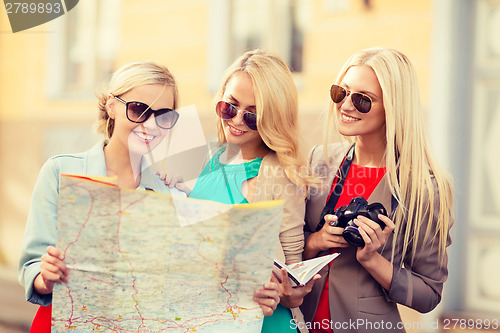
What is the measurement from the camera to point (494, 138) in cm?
369

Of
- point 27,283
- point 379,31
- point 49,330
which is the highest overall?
point 379,31

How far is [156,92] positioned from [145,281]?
548 mm

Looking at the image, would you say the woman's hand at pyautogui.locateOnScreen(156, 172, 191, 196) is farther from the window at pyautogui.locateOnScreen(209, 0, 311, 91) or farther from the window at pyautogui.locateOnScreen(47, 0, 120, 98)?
the window at pyautogui.locateOnScreen(47, 0, 120, 98)

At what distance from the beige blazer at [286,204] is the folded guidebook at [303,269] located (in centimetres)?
5

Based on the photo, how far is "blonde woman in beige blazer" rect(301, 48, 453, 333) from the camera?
1661mm

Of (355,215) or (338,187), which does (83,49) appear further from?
(355,215)

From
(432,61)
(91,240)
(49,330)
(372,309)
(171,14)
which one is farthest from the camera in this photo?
(171,14)

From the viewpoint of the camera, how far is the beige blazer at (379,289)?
1694mm

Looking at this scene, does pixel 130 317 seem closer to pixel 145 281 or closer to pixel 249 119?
pixel 145 281

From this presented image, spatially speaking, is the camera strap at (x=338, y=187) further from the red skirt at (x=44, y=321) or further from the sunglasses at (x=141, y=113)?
the red skirt at (x=44, y=321)

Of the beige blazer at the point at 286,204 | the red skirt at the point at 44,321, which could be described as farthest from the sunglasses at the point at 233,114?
the red skirt at the point at 44,321

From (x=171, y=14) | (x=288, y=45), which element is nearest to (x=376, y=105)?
(x=288, y=45)

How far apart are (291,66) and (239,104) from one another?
1.51 m

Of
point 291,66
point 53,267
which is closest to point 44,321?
point 53,267
